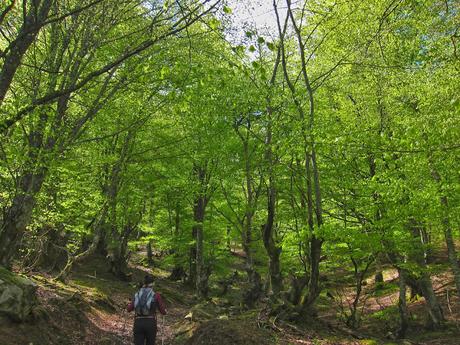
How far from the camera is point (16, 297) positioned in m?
8.79

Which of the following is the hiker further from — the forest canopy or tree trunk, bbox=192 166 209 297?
tree trunk, bbox=192 166 209 297

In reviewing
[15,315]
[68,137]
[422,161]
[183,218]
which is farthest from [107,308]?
[422,161]

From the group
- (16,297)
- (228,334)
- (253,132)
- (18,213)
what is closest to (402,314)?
(228,334)

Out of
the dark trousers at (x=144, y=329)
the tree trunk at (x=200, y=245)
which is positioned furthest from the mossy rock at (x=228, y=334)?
the tree trunk at (x=200, y=245)

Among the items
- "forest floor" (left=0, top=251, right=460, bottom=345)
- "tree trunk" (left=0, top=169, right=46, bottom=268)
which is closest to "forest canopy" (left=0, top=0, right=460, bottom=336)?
"tree trunk" (left=0, top=169, right=46, bottom=268)

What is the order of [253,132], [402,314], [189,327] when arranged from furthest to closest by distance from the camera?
1. [253,132]
2. [402,314]
3. [189,327]

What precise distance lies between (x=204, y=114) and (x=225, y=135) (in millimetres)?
1624

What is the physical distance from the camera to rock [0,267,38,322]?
8.60 metres

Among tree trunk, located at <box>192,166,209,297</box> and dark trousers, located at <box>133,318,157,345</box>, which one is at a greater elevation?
tree trunk, located at <box>192,166,209,297</box>

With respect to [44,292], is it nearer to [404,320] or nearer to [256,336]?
[256,336]

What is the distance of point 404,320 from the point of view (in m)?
13.9

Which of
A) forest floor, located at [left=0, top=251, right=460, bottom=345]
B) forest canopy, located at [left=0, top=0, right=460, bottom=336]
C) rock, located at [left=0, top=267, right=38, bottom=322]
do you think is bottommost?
forest floor, located at [left=0, top=251, right=460, bottom=345]

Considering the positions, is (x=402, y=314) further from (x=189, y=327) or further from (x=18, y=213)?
(x=18, y=213)

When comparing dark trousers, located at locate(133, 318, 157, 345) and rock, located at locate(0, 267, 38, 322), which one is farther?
rock, located at locate(0, 267, 38, 322)
